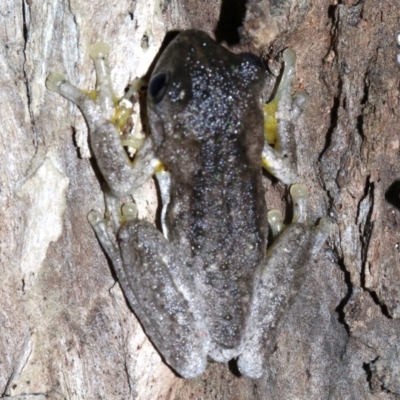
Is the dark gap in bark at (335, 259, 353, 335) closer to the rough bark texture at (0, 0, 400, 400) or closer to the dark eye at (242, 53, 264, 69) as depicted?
the rough bark texture at (0, 0, 400, 400)

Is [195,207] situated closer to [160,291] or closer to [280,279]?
[160,291]

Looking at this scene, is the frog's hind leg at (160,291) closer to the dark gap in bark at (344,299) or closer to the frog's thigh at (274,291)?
the frog's thigh at (274,291)

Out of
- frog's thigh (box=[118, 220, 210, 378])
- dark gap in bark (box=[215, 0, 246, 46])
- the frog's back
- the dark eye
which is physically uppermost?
dark gap in bark (box=[215, 0, 246, 46])

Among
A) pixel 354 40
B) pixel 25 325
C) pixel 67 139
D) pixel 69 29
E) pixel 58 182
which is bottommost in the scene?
pixel 25 325

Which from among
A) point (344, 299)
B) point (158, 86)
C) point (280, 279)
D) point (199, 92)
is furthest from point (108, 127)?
point (344, 299)

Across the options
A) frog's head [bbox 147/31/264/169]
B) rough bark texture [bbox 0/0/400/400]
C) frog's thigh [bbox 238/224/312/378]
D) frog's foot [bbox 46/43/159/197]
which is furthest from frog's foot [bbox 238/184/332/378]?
frog's foot [bbox 46/43/159/197]

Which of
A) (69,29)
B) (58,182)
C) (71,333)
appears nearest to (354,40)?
(69,29)

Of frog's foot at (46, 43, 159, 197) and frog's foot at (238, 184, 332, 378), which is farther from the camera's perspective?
frog's foot at (238, 184, 332, 378)

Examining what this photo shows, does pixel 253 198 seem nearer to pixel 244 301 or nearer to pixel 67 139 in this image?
pixel 244 301

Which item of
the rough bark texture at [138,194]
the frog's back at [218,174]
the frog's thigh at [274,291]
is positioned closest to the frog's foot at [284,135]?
the rough bark texture at [138,194]
